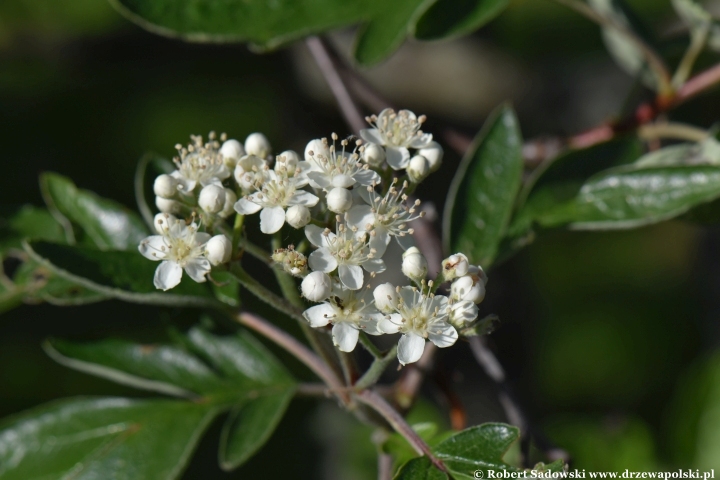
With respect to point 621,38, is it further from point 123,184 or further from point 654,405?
point 123,184

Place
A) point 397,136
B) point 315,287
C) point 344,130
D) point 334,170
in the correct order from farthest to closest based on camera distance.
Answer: point 344,130
point 397,136
point 334,170
point 315,287

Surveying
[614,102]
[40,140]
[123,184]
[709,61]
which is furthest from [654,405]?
[40,140]

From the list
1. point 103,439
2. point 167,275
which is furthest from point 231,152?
point 103,439

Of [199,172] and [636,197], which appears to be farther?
[636,197]

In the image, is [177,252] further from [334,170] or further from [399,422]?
[399,422]

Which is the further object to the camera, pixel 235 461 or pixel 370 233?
pixel 235 461

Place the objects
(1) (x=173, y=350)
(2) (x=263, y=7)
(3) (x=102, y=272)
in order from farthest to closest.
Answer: (1) (x=173, y=350), (2) (x=263, y=7), (3) (x=102, y=272)
